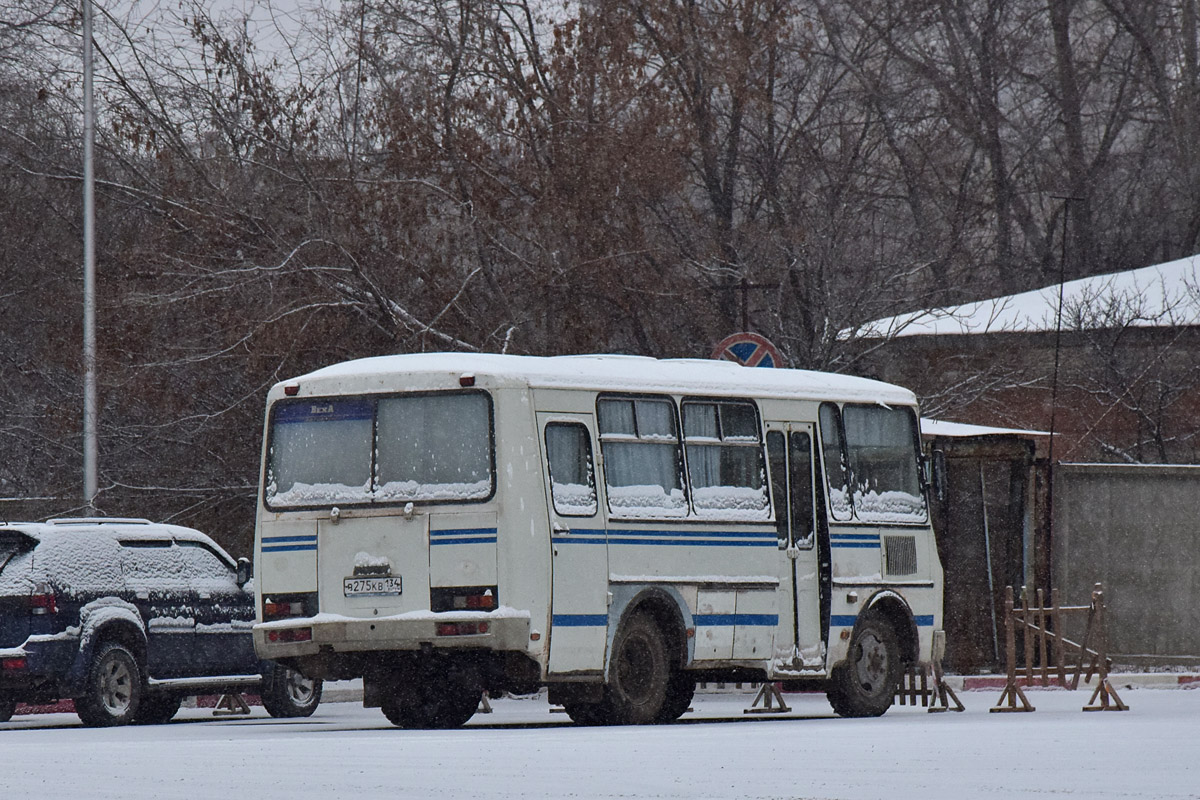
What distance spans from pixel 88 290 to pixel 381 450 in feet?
40.2

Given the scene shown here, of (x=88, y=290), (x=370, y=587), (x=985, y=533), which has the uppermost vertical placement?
(x=88, y=290)

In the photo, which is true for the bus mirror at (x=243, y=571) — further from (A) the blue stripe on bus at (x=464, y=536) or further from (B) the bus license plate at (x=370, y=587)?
(A) the blue stripe on bus at (x=464, y=536)

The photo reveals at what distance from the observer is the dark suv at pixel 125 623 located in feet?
58.9

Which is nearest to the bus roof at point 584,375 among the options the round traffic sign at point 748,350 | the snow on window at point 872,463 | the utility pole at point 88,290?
the snow on window at point 872,463

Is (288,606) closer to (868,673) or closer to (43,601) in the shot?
(43,601)

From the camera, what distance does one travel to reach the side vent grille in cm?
1939

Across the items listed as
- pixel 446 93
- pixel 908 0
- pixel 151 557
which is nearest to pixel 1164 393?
pixel 908 0

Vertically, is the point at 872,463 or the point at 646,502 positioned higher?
the point at 872,463

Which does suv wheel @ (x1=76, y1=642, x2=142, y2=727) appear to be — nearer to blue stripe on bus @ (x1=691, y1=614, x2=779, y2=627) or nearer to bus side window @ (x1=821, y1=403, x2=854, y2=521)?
blue stripe on bus @ (x1=691, y1=614, x2=779, y2=627)

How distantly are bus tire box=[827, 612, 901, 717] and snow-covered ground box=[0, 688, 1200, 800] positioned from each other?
49.2 inches

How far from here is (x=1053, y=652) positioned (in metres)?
24.4

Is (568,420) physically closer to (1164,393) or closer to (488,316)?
(488,316)

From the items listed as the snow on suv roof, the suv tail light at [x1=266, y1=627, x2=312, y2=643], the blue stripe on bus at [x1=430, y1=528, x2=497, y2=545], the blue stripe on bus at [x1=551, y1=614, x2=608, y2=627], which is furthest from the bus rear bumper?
the snow on suv roof

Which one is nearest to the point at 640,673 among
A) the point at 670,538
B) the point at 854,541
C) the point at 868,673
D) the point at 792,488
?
the point at 670,538
